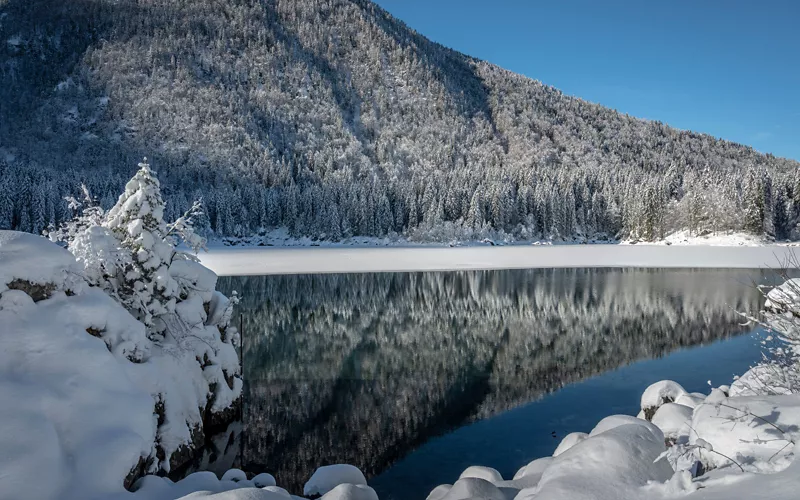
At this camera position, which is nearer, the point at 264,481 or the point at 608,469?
the point at 608,469

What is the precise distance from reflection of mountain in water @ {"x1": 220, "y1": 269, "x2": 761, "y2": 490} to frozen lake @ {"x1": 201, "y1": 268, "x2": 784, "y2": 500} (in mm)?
61

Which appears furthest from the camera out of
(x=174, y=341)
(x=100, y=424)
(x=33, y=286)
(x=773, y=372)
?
(x=174, y=341)

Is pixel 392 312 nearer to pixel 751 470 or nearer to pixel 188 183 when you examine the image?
pixel 751 470

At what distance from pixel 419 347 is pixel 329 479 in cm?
1092

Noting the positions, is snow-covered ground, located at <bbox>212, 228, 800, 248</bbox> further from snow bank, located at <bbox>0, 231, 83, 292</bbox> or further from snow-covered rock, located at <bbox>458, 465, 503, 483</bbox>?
snow bank, located at <bbox>0, 231, 83, 292</bbox>

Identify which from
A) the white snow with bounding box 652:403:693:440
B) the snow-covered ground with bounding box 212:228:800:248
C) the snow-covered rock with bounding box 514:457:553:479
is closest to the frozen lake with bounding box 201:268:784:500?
the snow-covered rock with bounding box 514:457:553:479

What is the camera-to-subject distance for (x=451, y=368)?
15484mm

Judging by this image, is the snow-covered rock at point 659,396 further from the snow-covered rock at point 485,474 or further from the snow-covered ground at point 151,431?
the snow-covered rock at point 485,474

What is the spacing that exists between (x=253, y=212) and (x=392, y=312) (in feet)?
248

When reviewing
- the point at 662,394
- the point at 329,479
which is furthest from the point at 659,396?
the point at 329,479

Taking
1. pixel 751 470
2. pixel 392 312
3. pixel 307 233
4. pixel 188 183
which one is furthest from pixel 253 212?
pixel 751 470

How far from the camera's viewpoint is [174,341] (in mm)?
10617

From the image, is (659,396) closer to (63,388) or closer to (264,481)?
(264,481)

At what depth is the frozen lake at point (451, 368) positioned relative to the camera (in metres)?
10.1
